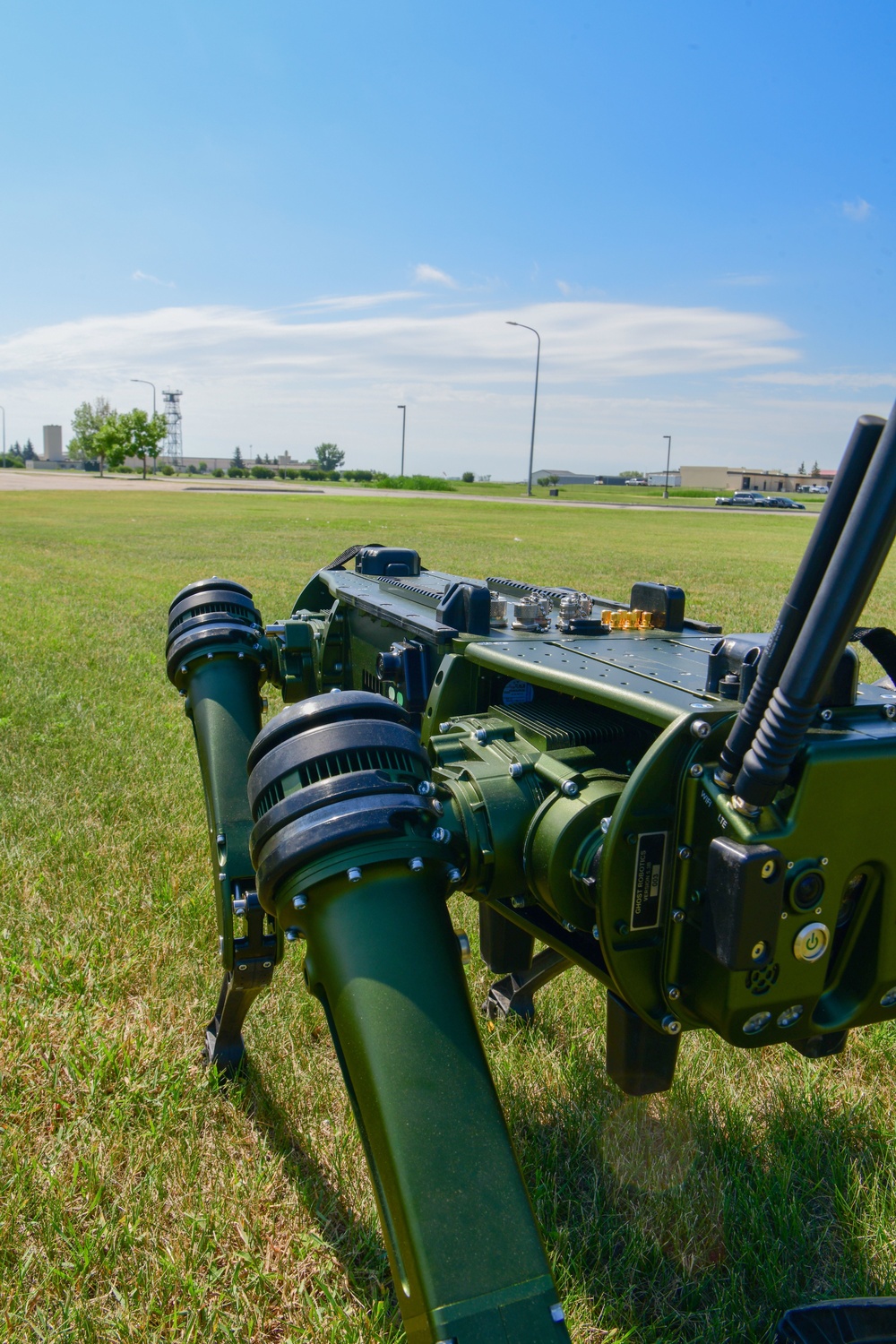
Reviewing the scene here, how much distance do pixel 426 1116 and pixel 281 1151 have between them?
1.48 metres

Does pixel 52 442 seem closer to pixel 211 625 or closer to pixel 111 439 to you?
pixel 111 439

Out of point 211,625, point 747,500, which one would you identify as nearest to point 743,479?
point 747,500

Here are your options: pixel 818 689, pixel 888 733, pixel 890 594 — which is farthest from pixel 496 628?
pixel 890 594

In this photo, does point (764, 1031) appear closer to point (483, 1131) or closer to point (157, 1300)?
point (483, 1131)

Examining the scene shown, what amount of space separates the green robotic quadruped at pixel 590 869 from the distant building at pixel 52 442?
Answer: 6388 inches

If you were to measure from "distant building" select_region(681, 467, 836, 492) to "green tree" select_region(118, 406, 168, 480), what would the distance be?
53503 mm

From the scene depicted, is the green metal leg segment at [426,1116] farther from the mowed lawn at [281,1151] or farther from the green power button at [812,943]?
the mowed lawn at [281,1151]

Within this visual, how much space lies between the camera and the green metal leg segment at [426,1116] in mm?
1393

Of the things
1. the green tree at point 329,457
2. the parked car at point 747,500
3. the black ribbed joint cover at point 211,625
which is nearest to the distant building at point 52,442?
the green tree at point 329,457

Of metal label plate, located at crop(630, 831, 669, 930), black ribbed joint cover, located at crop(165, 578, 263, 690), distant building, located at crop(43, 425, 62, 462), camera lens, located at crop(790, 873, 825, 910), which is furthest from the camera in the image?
distant building, located at crop(43, 425, 62, 462)

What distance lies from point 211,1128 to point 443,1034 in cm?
161

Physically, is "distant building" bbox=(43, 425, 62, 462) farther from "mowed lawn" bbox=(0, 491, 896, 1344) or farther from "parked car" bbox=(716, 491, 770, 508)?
"mowed lawn" bbox=(0, 491, 896, 1344)

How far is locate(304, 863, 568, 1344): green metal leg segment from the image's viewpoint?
1393 millimetres

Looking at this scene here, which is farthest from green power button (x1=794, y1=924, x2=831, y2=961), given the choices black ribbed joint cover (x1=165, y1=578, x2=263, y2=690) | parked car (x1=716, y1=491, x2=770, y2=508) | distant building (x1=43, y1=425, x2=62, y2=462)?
distant building (x1=43, y1=425, x2=62, y2=462)
